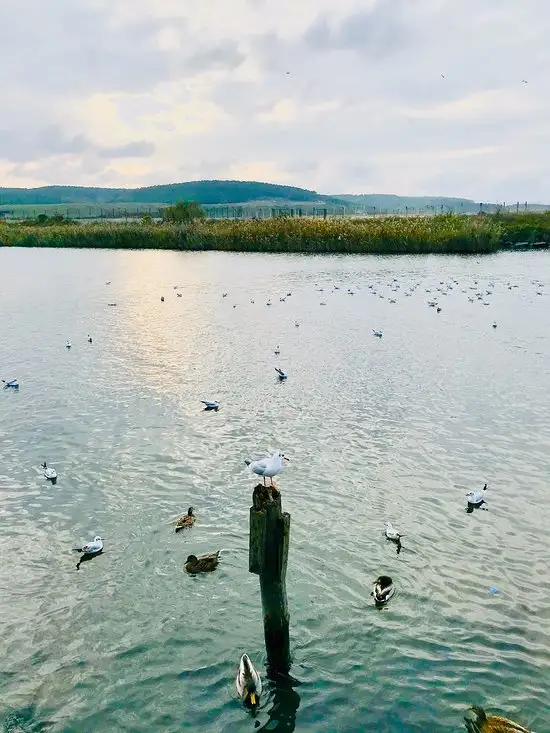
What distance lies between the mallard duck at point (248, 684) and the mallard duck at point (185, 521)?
486cm

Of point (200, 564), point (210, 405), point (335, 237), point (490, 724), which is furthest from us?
point (335, 237)

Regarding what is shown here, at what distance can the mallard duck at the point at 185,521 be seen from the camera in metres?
13.7

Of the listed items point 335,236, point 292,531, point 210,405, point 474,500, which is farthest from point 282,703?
point 335,236

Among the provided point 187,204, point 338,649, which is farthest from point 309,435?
point 187,204

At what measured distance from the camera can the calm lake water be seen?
30.6ft

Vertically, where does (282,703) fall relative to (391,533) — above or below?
below

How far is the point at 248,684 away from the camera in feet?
29.5

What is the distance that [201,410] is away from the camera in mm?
21406

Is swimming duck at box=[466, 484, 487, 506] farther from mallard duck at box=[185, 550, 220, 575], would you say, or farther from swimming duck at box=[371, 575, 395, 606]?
mallard duck at box=[185, 550, 220, 575]

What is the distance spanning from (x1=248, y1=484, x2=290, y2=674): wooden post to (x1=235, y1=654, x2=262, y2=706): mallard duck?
524 mm

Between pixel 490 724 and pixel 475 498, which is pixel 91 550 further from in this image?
pixel 475 498

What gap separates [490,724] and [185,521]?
737 cm

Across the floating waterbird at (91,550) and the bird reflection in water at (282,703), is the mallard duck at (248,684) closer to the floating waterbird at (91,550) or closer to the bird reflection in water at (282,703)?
the bird reflection in water at (282,703)

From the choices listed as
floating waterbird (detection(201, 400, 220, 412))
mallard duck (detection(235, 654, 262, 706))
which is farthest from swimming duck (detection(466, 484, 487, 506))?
floating waterbird (detection(201, 400, 220, 412))
